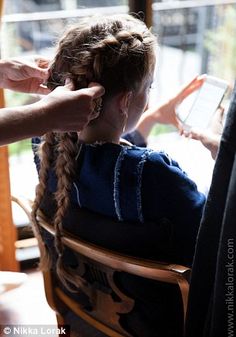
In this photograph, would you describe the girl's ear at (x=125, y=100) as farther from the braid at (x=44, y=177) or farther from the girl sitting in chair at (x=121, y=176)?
the braid at (x=44, y=177)

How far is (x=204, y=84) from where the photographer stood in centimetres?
132

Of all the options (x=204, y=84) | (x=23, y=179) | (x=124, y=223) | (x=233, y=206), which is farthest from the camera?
(x=23, y=179)

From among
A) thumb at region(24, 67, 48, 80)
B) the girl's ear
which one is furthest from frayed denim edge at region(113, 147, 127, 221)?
thumb at region(24, 67, 48, 80)

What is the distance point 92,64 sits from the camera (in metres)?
0.97

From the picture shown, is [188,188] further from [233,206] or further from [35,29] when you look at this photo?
[35,29]

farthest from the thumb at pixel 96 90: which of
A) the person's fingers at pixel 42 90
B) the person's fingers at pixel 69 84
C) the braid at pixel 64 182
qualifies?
the person's fingers at pixel 42 90

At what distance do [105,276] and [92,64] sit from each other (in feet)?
1.41

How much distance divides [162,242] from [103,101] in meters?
0.32

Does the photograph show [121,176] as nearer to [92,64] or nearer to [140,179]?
[140,179]

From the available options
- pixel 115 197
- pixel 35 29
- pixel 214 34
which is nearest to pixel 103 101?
pixel 115 197

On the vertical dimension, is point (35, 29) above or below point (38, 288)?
above

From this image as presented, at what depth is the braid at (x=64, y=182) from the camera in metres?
1.00

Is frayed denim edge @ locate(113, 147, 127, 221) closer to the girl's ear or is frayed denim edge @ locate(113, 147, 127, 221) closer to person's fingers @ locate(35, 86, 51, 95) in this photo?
the girl's ear

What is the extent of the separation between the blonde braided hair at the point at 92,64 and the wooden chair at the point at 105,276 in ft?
0.13
